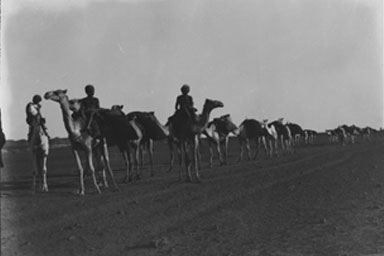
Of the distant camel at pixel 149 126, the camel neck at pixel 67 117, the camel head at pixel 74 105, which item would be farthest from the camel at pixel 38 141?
the distant camel at pixel 149 126

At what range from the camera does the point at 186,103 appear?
15.4m

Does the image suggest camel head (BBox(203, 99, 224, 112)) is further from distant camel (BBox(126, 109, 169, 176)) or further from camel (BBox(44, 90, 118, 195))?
camel (BBox(44, 90, 118, 195))

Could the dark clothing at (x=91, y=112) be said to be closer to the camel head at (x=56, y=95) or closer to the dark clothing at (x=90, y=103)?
the dark clothing at (x=90, y=103)

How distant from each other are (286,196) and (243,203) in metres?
1.58

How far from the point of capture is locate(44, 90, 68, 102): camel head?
12312 millimetres

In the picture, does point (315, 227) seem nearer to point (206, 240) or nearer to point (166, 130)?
point (206, 240)

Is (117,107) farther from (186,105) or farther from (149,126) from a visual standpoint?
(149,126)

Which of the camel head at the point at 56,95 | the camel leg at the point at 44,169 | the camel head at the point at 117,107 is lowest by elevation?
the camel leg at the point at 44,169

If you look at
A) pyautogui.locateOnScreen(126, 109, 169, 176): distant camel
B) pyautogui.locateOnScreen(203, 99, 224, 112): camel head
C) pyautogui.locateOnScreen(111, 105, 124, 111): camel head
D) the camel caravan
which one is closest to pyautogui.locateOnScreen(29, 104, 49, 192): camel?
the camel caravan

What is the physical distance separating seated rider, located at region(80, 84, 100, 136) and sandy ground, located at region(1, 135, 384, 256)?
1.82 meters

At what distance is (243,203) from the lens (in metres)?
11.2

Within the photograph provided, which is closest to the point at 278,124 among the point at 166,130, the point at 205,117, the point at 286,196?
the point at 166,130

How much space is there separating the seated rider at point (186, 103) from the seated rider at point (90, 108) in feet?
8.87

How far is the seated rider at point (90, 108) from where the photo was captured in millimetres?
13062
